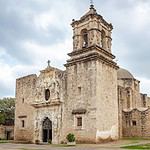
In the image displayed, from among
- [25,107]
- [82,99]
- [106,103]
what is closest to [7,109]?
[25,107]

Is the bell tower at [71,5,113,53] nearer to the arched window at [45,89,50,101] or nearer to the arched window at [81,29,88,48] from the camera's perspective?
the arched window at [81,29,88,48]

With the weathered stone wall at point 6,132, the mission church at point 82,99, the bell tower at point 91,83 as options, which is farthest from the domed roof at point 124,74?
the weathered stone wall at point 6,132

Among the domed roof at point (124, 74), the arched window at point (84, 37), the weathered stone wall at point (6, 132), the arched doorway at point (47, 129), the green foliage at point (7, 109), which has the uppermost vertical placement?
the arched window at point (84, 37)

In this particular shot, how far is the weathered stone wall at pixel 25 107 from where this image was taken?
95.7ft

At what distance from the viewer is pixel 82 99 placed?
974 inches

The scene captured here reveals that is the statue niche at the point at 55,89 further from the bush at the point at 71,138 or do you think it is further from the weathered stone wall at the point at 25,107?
the bush at the point at 71,138

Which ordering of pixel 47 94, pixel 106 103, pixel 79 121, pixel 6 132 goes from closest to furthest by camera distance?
pixel 79 121, pixel 106 103, pixel 47 94, pixel 6 132

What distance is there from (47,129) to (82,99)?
4.99 metres

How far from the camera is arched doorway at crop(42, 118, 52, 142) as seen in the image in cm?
2686

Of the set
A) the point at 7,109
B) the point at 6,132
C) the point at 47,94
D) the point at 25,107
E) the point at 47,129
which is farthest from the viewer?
the point at 7,109

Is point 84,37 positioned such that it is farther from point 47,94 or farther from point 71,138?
point 71,138

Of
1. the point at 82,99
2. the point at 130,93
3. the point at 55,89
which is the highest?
the point at 130,93

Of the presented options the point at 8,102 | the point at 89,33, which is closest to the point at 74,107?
the point at 89,33

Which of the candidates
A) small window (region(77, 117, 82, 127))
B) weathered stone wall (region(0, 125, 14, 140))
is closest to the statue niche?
small window (region(77, 117, 82, 127))
